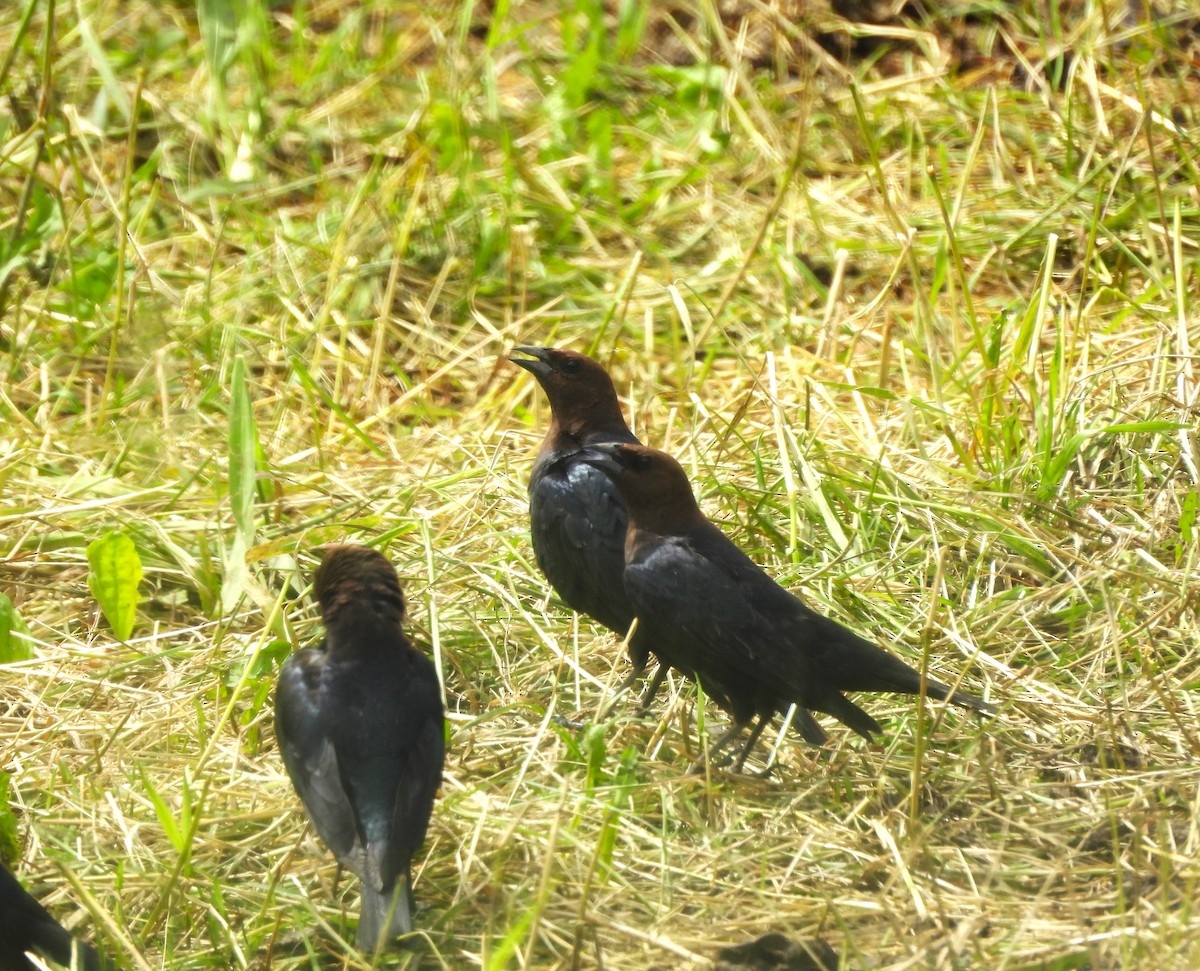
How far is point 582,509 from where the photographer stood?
3.94 metres

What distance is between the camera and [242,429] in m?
3.81

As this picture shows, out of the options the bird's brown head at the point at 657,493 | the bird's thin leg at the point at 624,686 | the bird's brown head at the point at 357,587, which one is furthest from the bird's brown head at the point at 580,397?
the bird's brown head at the point at 357,587

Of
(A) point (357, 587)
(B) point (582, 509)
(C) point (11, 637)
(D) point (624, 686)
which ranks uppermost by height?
(A) point (357, 587)

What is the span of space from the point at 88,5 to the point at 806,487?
535 cm

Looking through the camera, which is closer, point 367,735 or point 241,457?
point 367,735

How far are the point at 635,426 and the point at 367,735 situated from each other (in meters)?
2.27

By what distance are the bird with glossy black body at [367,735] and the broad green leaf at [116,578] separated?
2.55 ft

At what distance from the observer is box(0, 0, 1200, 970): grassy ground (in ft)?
9.64

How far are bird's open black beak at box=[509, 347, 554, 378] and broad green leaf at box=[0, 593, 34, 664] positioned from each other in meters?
1.53

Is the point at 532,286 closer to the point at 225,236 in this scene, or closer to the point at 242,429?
the point at 225,236

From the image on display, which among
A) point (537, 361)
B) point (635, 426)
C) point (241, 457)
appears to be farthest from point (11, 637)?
point (635, 426)

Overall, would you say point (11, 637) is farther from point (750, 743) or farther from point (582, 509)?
point (750, 743)

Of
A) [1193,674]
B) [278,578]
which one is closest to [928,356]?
[1193,674]

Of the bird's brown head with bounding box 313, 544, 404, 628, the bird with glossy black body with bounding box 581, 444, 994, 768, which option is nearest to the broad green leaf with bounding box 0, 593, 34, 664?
the bird's brown head with bounding box 313, 544, 404, 628
